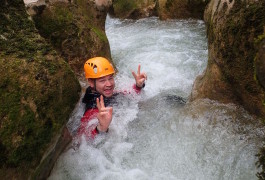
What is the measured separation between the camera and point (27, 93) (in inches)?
110

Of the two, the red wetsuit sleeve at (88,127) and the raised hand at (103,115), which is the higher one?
the raised hand at (103,115)

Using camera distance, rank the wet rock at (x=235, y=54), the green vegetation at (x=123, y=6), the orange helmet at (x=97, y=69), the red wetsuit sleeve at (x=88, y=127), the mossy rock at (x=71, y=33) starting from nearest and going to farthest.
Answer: the wet rock at (x=235, y=54)
the red wetsuit sleeve at (x=88, y=127)
the orange helmet at (x=97, y=69)
the mossy rock at (x=71, y=33)
the green vegetation at (x=123, y=6)

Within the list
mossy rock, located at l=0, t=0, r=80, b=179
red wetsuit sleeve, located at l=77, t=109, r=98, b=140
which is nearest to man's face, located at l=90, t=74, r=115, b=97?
red wetsuit sleeve, located at l=77, t=109, r=98, b=140

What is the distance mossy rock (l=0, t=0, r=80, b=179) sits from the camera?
2578 millimetres

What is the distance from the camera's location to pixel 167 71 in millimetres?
7133

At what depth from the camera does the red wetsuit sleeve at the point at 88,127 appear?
432 cm

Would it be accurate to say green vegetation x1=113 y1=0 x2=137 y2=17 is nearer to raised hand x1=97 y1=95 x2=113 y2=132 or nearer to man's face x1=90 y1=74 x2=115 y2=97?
man's face x1=90 y1=74 x2=115 y2=97

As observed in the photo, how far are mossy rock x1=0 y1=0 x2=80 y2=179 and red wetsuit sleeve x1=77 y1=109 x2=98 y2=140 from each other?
1133 millimetres

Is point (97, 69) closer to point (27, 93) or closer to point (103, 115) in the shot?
point (103, 115)

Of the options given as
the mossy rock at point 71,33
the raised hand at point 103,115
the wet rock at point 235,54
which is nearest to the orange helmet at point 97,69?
the raised hand at point 103,115

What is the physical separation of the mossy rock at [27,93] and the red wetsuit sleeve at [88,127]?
3.72ft

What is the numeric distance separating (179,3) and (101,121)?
9.39 meters

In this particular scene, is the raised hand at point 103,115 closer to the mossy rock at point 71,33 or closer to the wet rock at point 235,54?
the wet rock at point 235,54

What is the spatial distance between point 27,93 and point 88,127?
1882mm
